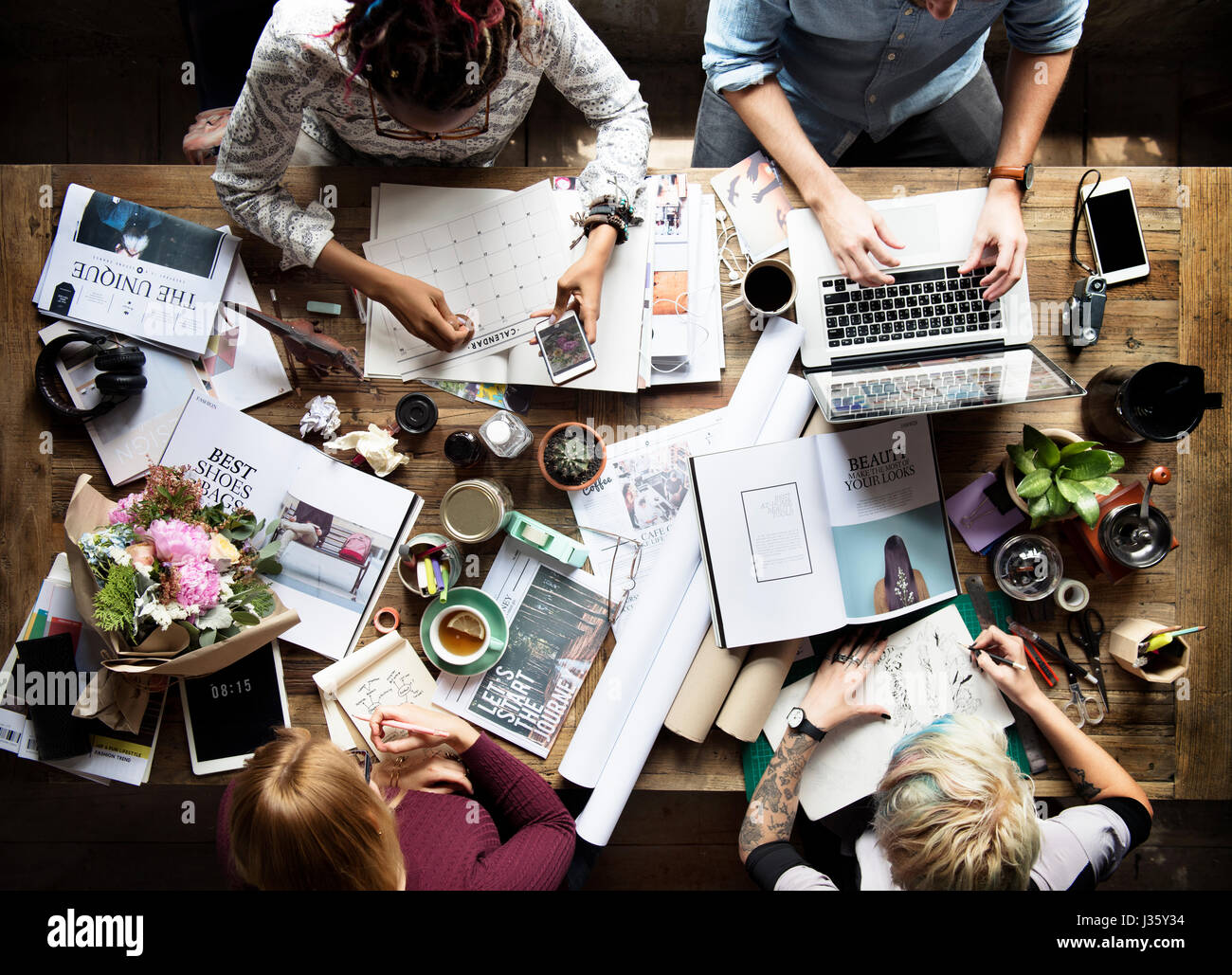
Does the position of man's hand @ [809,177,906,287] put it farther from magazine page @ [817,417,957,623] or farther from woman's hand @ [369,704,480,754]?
woman's hand @ [369,704,480,754]

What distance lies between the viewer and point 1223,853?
199cm

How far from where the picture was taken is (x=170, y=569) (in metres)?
1.19

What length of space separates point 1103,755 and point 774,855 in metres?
0.63

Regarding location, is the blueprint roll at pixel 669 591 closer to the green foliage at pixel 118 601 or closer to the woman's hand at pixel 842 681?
the woman's hand at pixel 842 681

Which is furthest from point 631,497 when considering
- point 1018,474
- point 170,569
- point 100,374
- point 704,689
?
point 100,374

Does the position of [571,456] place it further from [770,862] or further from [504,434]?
[770,862]

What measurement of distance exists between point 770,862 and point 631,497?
28.5 inches

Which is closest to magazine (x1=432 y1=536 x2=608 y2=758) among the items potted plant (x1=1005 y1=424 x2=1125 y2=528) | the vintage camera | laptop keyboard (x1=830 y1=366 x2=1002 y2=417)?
laptop keyboard (x1=830 y1=366 x2=1002 y2=417)

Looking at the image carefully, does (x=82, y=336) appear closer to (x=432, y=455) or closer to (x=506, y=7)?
(x=432, y=455)

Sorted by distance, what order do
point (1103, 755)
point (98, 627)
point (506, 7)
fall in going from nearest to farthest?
point (506, 7)
point (98, 627)
point (1103, 755)

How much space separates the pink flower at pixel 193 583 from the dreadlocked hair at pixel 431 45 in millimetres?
818

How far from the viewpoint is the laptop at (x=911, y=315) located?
127cm

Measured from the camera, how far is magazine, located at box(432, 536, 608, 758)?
1.33 meters
